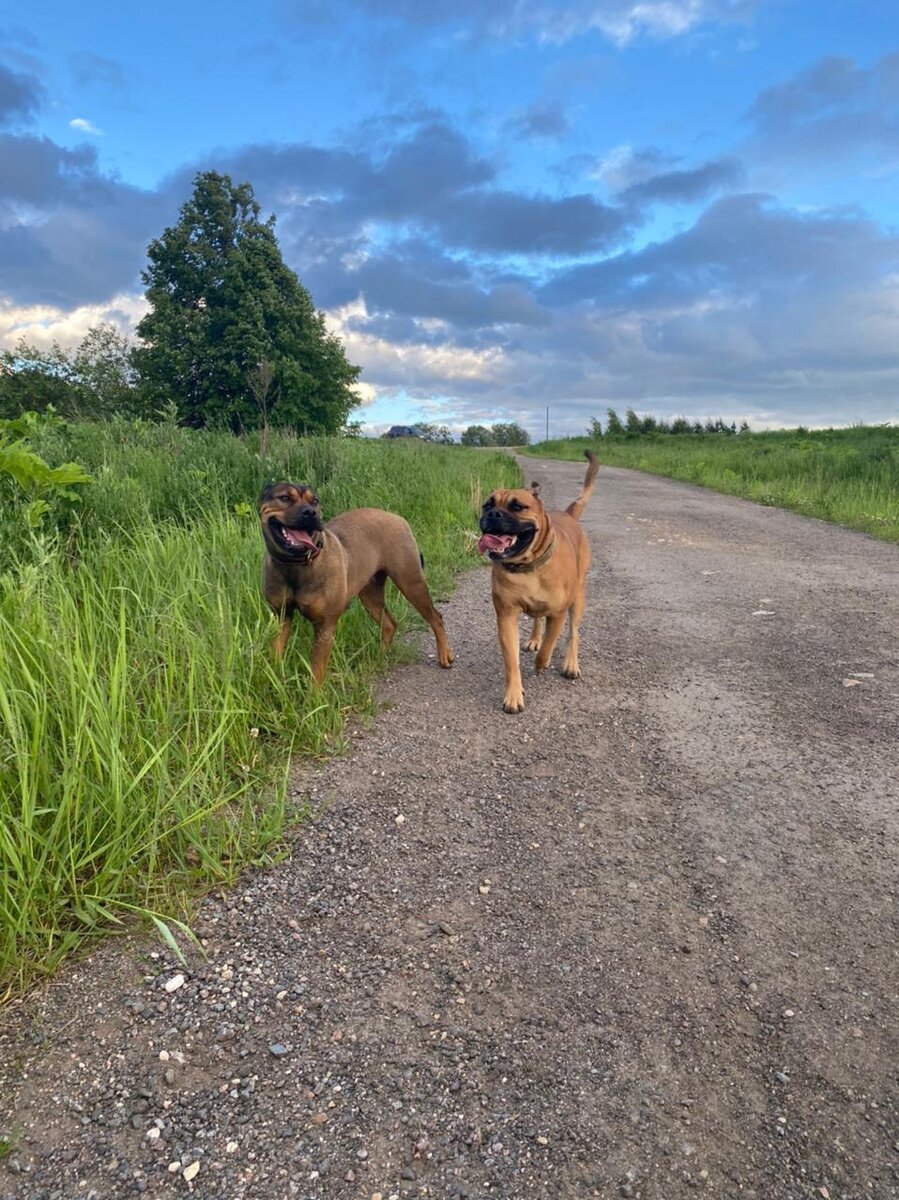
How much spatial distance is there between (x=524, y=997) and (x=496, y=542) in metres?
2.29

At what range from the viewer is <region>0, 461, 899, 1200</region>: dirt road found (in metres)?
1.45

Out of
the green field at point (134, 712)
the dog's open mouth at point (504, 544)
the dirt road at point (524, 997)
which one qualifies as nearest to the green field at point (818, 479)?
the dog's open mouth at point (504, 544)

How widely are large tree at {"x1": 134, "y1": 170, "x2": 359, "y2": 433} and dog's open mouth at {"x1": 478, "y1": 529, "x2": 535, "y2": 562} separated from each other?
23.0 meters

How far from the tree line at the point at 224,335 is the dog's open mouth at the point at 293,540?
22.2 metres

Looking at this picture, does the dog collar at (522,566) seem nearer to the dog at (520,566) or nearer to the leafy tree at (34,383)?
the dog at (520,566)

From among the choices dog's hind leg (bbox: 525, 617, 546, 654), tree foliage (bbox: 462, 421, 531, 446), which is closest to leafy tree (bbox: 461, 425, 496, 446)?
tree foliage (bbox: 462, 421, 531, 446)

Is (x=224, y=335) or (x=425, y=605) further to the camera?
(x=224, y=335)

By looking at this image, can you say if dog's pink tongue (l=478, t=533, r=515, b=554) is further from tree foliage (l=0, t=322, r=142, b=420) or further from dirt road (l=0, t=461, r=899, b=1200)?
tree foliage (l=0, t=322, r=142, b=420)

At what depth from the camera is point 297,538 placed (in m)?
3.60

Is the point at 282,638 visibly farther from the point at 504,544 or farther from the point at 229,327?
the point at 229,327

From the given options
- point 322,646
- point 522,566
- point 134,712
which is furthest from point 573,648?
point 134,712

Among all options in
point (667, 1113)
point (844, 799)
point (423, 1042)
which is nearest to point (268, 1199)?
point (423, 1042)

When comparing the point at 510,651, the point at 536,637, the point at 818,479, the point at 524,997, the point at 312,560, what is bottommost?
the point at 524,997

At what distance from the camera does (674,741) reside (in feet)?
11.1
